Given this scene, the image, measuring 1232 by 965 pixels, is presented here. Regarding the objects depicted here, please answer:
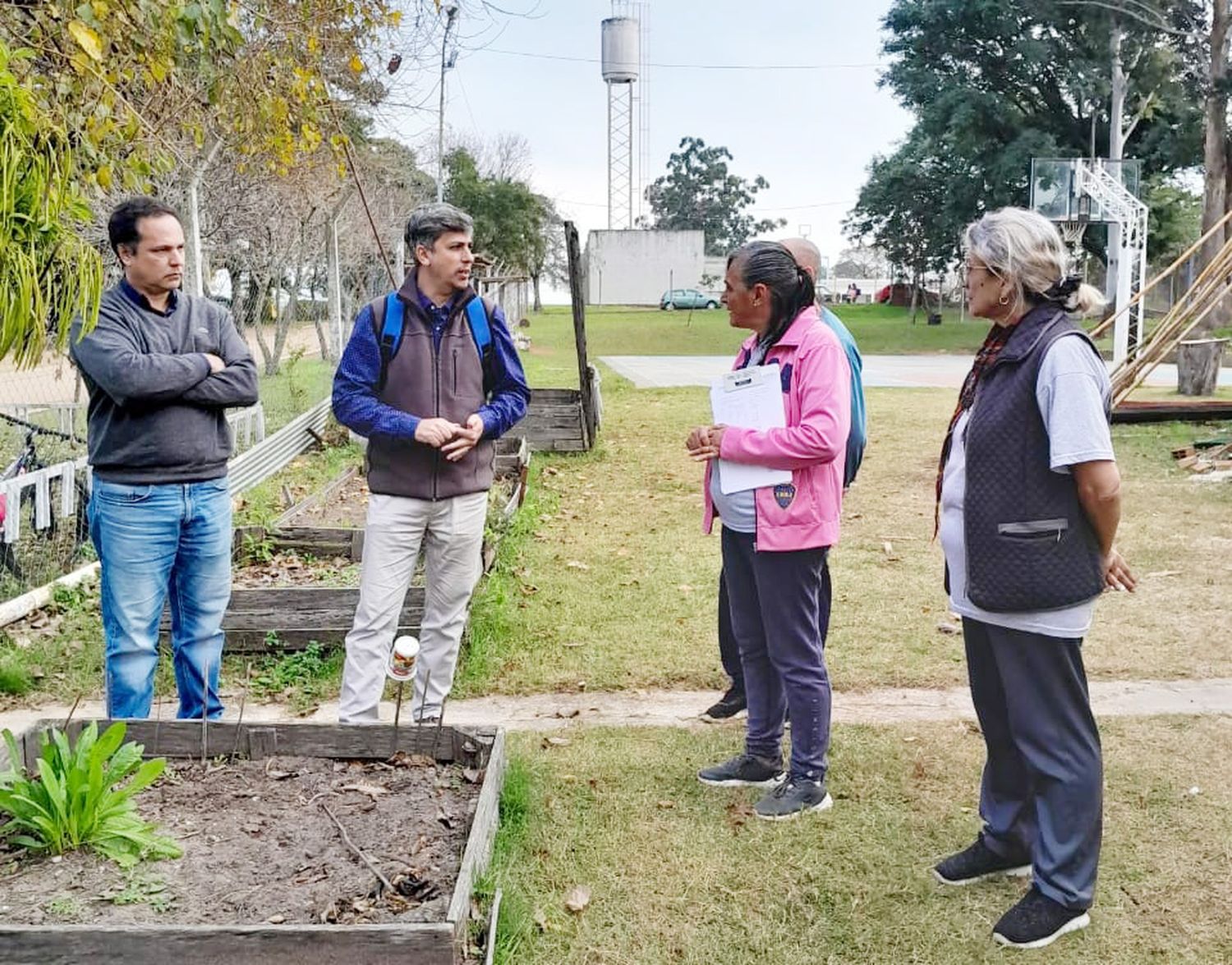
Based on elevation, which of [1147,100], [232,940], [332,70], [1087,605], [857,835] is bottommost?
[857,835]

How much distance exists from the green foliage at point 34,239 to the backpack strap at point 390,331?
1.47 metres

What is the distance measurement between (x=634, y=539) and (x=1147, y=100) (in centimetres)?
3388

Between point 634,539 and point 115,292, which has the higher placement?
point 115,292

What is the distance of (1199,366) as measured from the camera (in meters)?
16.8

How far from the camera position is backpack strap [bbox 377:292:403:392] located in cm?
398

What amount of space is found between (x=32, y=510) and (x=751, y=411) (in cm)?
440

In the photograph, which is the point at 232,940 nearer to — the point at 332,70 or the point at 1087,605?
the point at 1087,605

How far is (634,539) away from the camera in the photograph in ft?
27.0

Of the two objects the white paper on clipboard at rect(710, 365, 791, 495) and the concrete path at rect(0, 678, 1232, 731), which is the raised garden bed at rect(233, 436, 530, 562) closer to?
the concrete path at rect(0, 678, 1232, 731)

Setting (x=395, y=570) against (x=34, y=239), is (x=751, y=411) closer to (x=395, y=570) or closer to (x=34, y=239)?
(x=395, y=570)

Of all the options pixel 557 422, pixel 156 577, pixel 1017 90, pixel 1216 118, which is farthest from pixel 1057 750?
pixel 1017 90

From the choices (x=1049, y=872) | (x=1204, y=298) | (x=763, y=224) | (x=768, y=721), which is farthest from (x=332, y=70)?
(x=763, y=224)

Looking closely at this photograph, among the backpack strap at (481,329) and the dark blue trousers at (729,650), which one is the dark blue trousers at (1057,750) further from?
the backpack strap at (481,329)

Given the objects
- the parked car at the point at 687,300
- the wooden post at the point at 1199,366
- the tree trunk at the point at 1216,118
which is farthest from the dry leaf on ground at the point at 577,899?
the parked car at the point at 687,300
